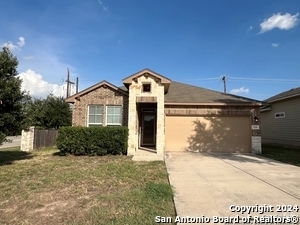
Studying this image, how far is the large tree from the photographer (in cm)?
840

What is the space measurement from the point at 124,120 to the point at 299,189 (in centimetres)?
921

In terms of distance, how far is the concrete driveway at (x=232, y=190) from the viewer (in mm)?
Answer: 4433

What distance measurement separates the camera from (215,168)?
8.72 metres

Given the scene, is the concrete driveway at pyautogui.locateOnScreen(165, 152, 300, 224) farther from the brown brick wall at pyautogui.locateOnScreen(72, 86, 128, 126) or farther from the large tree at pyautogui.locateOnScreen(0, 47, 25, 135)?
the large tree at pyautogui.locateOnScreen(0, 47, 25, 135)

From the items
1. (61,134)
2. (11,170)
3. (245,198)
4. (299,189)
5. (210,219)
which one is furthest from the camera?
(61,134)

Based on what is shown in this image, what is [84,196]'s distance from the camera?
533cm

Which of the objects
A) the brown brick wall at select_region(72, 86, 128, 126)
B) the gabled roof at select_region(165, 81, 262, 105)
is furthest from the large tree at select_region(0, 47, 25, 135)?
the gabled roof at select_region(165, 81, 262, 105)

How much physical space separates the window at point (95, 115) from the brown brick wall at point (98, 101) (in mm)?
198

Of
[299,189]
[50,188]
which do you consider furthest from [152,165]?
[299,189]

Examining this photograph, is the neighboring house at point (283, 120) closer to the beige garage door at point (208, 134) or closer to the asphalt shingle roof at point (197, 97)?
the asphalt shingle roof at point (197, 97)

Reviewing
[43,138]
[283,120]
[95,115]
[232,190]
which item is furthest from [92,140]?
[283,120]

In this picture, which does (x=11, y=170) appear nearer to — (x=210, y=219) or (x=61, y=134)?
(x=61, y=134)

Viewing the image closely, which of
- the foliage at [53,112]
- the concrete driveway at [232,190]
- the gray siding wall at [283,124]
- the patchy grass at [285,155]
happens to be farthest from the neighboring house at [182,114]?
the foliage at [53,112]

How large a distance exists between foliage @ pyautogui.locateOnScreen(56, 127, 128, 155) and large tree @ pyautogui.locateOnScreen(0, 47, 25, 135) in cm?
296
